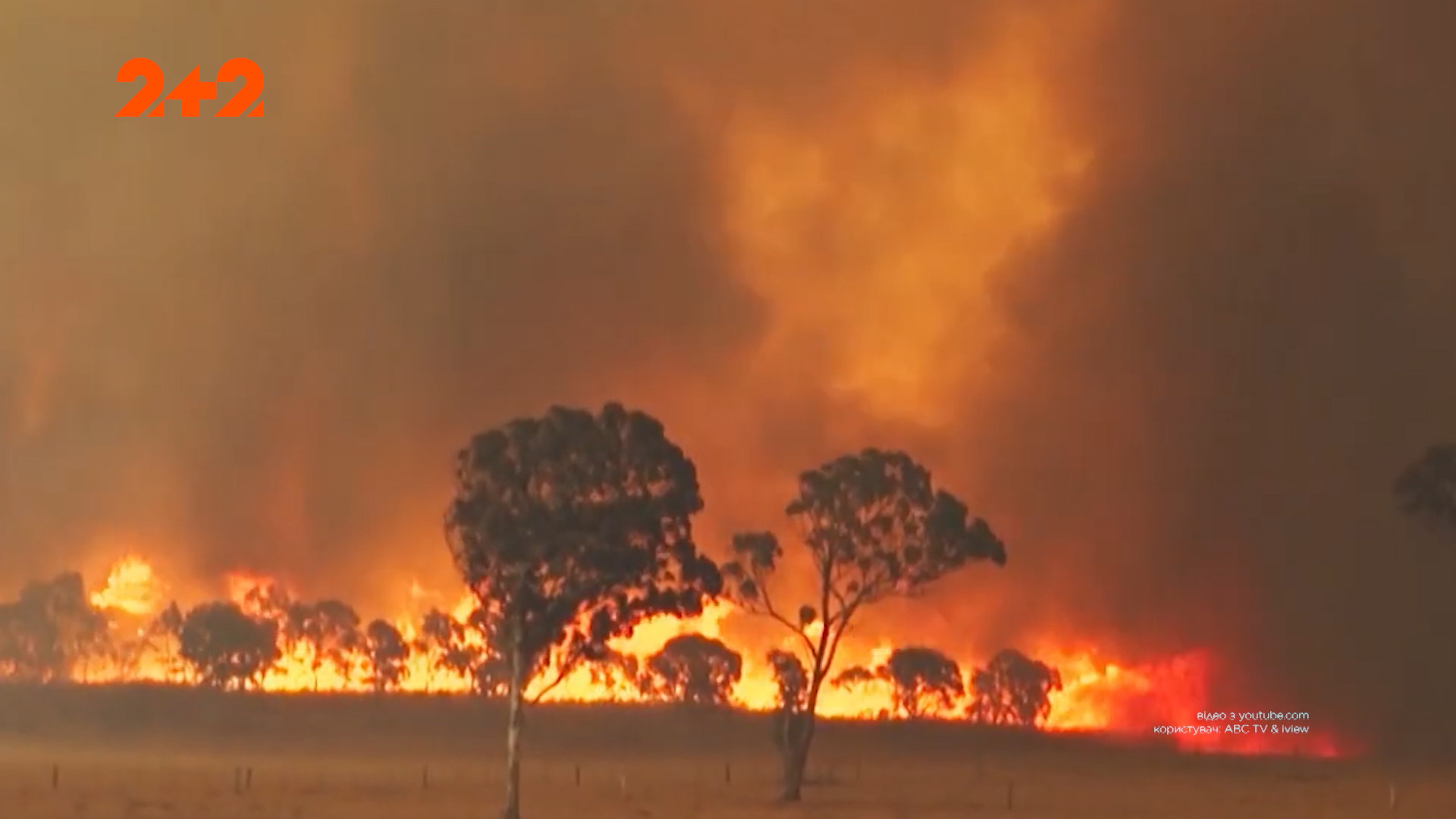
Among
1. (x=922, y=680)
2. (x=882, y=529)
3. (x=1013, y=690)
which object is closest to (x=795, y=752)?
(x=882, y=529)

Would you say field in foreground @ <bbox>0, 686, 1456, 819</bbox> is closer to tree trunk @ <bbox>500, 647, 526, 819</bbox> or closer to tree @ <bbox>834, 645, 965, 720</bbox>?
tree @ <bbox>834, 645, 965, 720</bbox>

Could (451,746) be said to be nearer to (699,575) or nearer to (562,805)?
(562,805)

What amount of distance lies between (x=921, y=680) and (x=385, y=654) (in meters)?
57.7

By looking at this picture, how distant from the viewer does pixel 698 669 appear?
147625 millimetres

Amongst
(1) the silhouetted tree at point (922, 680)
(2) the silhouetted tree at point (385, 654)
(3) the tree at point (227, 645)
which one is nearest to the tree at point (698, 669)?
(1) the silhouetted tree at point (922, 680)

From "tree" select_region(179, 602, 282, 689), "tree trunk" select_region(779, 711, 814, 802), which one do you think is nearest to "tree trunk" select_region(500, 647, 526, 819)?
"tree trunk" select_region(779, 711, 814, 802)

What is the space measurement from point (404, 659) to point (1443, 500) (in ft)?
386

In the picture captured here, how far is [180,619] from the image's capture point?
156 meters

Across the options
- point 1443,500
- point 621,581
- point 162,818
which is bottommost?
point 162,818

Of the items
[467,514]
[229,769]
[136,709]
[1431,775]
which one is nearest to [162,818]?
[467,514]

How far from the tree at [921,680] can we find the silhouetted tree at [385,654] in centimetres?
4800

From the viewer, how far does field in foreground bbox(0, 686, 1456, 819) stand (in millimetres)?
58906

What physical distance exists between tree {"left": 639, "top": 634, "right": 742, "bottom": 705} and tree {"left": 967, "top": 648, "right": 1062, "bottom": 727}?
24.0 m

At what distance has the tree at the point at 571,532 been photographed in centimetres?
4859
